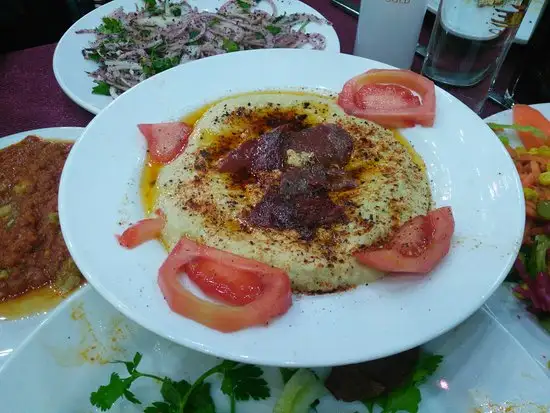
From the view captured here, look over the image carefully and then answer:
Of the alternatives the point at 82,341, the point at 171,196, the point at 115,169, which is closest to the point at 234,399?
the point at 82,341

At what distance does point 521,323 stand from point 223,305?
154 cm

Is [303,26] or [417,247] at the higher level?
[417,247]

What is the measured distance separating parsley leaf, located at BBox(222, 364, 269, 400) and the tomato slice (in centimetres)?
38

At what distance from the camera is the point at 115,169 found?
92.2 inches

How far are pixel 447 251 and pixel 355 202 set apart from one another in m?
0.47

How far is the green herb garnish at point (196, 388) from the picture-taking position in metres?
1.96

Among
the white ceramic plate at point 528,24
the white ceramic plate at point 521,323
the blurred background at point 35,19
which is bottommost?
the blurred background at point 35,19

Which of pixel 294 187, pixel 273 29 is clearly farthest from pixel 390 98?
pixel 273 29

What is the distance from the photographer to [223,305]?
1.84 m

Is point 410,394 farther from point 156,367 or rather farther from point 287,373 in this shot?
point 156,367

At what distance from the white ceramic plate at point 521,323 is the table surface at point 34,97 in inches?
62.4

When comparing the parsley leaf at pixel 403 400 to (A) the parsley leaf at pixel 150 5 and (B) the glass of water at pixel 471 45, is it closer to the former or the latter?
(B) the glass of water at pixel 471 45

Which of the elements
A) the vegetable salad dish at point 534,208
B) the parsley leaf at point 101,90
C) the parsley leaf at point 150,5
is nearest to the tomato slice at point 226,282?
the vegetable salad dish at point 534,208

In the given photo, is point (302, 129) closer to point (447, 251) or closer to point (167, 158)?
point (167, 158)
